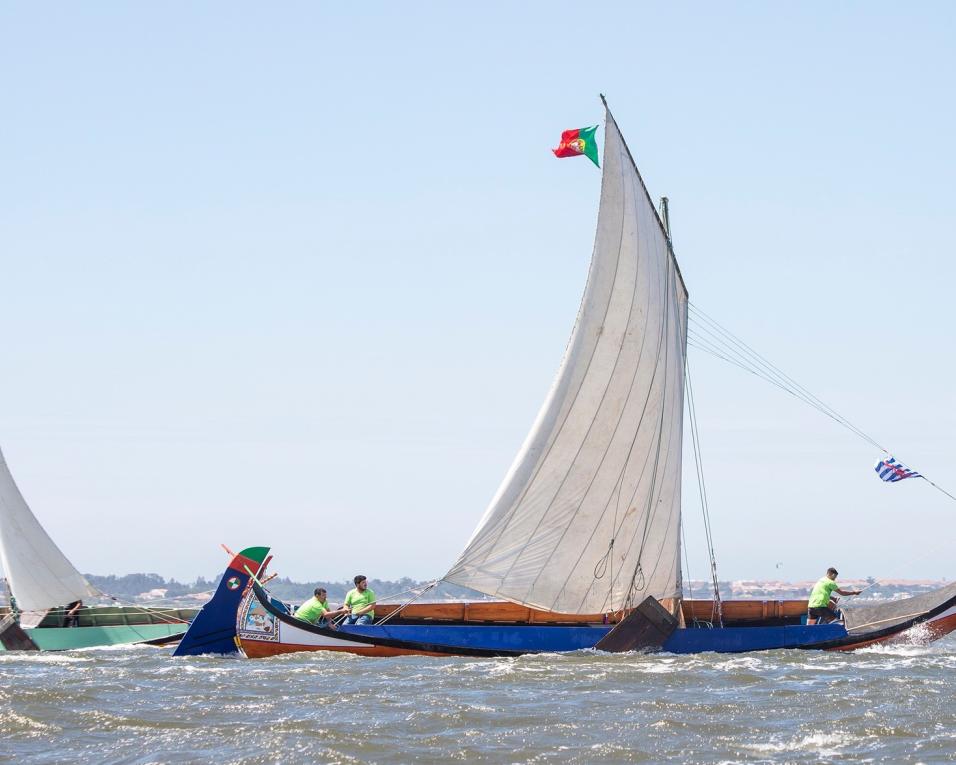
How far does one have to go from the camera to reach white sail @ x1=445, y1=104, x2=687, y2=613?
1111 inches

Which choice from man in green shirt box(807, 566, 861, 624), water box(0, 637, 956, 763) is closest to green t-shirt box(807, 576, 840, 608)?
man in green shirt box(807, 566, 861, 624)

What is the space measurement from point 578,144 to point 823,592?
11.2m

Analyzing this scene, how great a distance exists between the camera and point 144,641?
35250mm

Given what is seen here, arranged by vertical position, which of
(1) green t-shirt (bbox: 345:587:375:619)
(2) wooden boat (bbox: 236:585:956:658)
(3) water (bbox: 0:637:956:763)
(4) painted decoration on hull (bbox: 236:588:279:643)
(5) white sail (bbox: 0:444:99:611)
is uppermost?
(5) white sail (bbox: 0:444:99:611)

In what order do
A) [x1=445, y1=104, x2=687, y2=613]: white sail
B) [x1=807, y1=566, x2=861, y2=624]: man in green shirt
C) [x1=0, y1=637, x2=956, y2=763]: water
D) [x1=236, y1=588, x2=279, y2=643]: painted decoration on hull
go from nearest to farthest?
[x1=0, y1=637, x2=956, y2=763]: water
[x1=236, y1=588, x2=279, y2=643]: painted decoration on hull
[x1=445, y1=104, x2=687, y2=613]: white sail
[x1=807, y1=566, x2=861, y2=624]: man in green shirt

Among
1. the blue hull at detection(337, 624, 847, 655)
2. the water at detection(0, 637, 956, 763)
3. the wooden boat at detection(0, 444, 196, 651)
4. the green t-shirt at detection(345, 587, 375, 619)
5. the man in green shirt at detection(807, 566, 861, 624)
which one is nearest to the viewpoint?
the water at detection(0, 637, 956, 763)

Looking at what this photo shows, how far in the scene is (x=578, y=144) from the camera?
96.8 ft

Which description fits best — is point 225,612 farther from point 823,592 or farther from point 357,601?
point 823,592

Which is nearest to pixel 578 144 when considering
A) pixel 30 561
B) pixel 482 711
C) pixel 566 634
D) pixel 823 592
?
pixel 566 634

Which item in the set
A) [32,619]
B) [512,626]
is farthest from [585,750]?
[32,619]

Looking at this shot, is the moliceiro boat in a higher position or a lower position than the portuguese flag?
lower

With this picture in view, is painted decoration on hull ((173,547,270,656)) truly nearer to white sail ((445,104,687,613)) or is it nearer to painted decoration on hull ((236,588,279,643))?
painted decoration on hull ((236,588,279,643))

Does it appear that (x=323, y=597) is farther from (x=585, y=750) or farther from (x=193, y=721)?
(x=585, y=750)

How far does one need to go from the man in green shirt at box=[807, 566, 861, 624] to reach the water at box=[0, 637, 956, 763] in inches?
160
